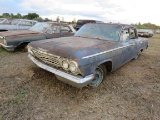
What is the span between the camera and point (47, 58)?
3.44 m

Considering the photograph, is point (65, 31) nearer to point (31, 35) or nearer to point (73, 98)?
point (31, 35)

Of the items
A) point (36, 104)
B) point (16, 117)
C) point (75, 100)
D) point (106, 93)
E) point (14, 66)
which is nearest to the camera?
point (16, 117)

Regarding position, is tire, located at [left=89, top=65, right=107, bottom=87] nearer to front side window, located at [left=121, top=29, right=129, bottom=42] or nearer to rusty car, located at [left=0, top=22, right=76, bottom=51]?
front side window, located at [left=121, top=29, right=129, bottom=42]

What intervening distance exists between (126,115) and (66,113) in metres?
1.19

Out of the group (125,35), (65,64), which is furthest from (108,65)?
(65,64)

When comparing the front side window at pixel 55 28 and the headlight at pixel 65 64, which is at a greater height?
the front side window at pixel 55 28

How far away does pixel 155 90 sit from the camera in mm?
3938

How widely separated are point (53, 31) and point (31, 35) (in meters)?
1.09

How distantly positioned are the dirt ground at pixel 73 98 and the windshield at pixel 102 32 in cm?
128

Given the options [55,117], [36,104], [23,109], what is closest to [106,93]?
[55,117]

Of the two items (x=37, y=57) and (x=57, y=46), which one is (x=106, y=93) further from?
(x=37, y=57)

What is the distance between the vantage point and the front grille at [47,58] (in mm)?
3225

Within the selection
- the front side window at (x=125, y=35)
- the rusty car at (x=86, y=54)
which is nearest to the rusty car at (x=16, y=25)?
the rusty car at (x=86, y=54)

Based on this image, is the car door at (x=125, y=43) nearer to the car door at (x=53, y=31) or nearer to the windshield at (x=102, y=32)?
the windshield at (x=102, y=32)
